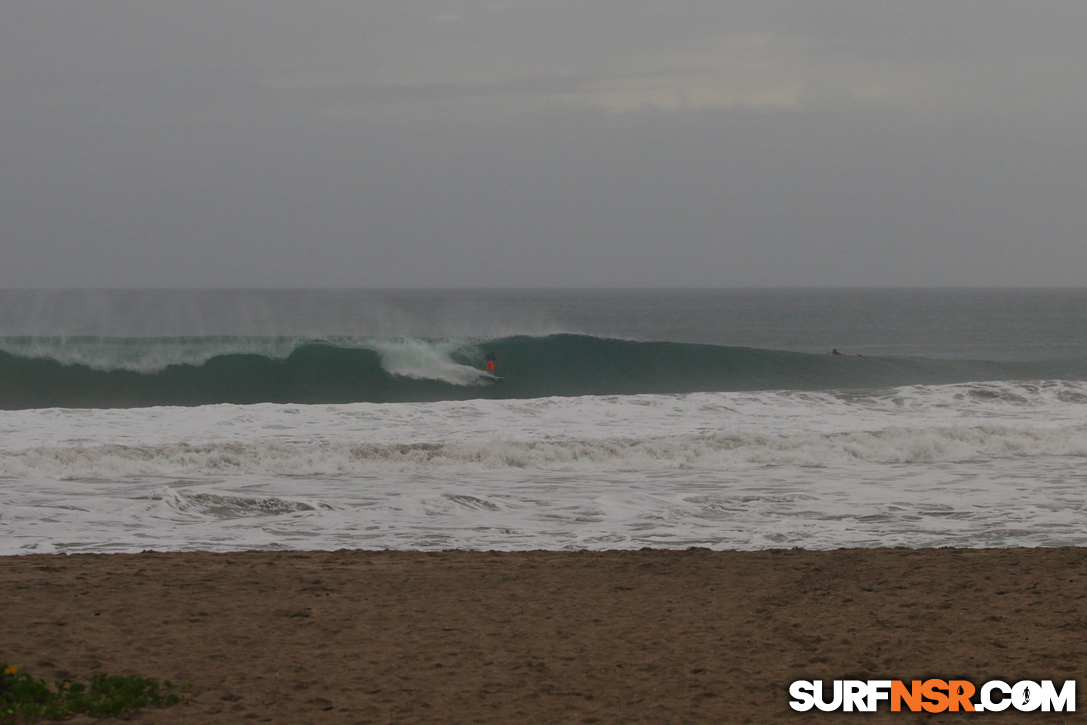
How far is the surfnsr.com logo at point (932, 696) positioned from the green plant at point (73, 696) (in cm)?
291

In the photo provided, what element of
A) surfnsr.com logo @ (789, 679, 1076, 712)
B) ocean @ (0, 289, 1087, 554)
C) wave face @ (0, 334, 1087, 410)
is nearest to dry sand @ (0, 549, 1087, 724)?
surfnsr.com logo @ (789, 679, 1076, 712)

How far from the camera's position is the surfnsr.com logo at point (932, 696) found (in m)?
4.18

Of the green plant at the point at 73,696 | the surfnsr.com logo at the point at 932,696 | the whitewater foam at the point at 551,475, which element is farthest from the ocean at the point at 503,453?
the green plant at the point at 73,696

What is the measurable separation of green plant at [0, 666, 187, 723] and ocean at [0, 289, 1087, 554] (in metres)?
3.92

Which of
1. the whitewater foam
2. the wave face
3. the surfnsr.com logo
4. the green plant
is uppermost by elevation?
the wave face

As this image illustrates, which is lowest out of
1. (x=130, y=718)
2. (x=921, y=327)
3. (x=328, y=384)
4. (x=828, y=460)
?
(x=130, y=718)

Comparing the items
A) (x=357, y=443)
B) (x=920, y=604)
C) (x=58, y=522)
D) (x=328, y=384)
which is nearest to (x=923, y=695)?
(x=920, y=604)

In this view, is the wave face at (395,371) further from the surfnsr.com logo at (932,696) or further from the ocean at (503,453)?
the surfnsr.com logo at (932,696)

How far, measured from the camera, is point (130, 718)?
13.2 ft

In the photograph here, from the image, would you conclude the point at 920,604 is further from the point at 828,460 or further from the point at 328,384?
the point at 328,384

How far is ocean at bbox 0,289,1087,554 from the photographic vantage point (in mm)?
9016

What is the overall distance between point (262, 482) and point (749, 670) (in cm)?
823

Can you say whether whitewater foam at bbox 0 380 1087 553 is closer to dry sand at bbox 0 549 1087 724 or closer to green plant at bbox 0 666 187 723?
dry sand at bbox 0 549 1087 724

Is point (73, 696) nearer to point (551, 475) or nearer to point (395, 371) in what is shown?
point (551, 475)
